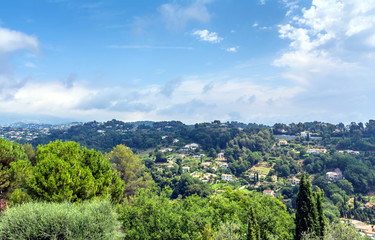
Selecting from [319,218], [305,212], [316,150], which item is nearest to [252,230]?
[305,212]

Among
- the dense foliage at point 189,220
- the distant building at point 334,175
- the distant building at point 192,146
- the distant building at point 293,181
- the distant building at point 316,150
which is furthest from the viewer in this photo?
the distant building at point 192,146

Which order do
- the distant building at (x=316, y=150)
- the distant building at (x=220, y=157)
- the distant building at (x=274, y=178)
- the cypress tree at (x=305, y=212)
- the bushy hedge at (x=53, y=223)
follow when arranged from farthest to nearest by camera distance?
the distant building at (x=220, y=157) < the distant building at (x=316, y=150) < the distant building at (x=274, y=178) < the cypress tree at (x=305, y=212) < the bushy hedge at (x=53, y=223)

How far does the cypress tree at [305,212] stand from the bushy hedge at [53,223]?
12.7 m

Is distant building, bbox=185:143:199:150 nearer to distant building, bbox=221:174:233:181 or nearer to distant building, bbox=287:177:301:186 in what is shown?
distant building, bbox=221:174:233:181

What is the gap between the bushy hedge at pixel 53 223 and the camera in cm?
1059

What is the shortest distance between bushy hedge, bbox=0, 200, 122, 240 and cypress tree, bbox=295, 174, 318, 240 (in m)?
12.7

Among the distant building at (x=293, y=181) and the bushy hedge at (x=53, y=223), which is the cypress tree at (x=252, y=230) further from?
the distant building at (x=293, y=181)

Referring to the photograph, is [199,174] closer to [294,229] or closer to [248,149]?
[248,149]

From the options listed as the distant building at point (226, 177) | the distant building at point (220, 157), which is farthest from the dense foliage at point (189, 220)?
the distant building at point (220, 157)

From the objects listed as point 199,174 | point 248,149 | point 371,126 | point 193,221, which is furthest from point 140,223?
point 371,126

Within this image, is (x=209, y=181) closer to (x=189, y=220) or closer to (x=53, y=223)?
(x=189, y=220)

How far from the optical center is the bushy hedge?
1059 cm

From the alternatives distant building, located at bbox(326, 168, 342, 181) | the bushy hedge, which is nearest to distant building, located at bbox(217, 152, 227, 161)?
distant building, located at bbox(326, 168, 342, 181)

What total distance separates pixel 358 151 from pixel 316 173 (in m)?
30.9
